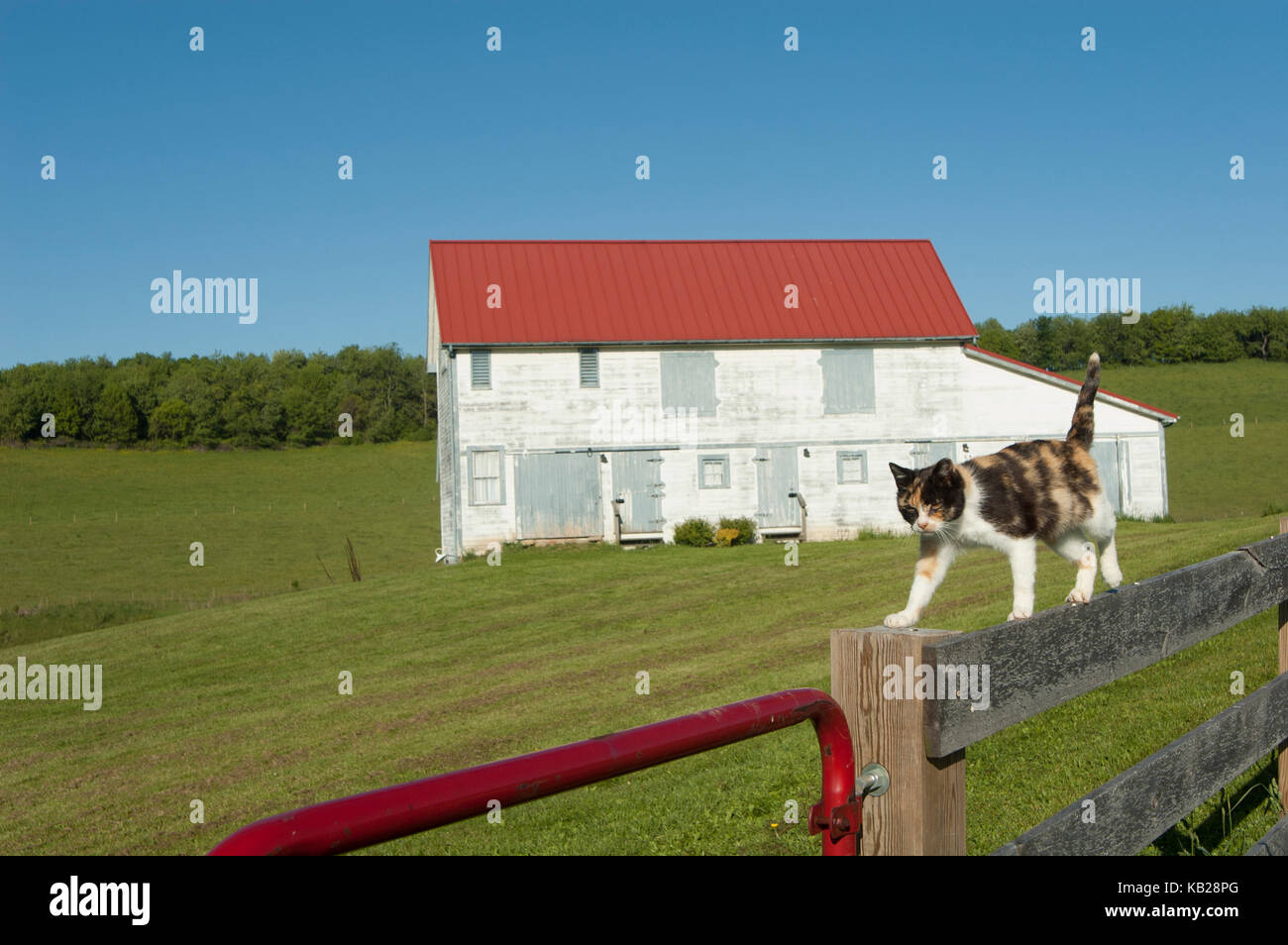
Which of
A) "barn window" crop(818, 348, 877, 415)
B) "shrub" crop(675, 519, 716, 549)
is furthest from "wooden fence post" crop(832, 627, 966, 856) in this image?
"barn window" crop(818, 348, 877, 415)

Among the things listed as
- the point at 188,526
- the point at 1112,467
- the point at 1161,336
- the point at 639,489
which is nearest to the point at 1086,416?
the point at 639,489

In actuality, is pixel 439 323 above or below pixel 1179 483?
above

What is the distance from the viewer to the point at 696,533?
2880 cm

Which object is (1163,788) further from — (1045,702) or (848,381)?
(848,381)

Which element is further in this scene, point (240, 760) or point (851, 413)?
point (851, 413)

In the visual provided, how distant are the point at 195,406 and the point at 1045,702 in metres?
84.4

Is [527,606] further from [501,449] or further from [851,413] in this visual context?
[851,413]

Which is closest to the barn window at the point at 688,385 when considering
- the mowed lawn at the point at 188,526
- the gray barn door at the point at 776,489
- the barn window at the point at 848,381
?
the gray barn door at the point at 776,489

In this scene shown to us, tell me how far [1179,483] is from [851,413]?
89.6 ft

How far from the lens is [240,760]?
36.6 ft

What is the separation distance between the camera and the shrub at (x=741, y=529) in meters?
29.0

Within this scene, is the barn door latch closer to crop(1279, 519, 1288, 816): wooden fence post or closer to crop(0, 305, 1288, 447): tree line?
crop(1279, 519, 1288, 816): wooden fence post
